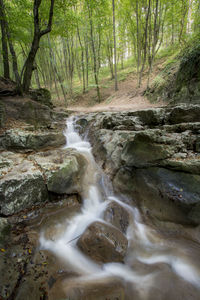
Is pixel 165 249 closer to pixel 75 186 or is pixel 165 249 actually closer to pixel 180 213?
pixel 180 213

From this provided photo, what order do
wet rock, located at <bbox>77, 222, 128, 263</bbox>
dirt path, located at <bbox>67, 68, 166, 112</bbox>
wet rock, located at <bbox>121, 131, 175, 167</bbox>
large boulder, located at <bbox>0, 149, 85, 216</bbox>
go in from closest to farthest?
1. wet rock, located at <bbox>77, 222, 128, 263</bbox>
2. large boulder, located at <bbox>0, 149, 85, 216</bbox>
3. wet rock, located at <bbox>121, 131, 175, 167</bbox>
4. dirt path, located at <bbox>67, 68, 166, 112</bbox>

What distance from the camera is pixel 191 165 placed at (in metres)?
3.61

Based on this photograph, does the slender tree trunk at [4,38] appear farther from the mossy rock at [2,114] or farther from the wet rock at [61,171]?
the wet rock at [61,171]

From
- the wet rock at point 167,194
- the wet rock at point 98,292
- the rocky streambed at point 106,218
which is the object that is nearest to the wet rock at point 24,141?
the rocky streambed at point 106,218

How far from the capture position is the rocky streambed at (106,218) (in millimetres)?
2469

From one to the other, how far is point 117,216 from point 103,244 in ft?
3.27

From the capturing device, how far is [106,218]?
388 cm

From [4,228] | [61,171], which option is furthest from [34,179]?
[4,228]

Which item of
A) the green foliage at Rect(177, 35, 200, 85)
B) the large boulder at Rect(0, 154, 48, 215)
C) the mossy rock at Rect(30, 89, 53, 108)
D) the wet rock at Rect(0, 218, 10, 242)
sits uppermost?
the green foliage at Rect(177, 35, 200, 85)

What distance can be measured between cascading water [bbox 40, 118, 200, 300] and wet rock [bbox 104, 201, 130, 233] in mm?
126

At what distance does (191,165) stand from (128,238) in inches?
95.0

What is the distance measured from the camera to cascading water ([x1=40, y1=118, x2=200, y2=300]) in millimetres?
2682

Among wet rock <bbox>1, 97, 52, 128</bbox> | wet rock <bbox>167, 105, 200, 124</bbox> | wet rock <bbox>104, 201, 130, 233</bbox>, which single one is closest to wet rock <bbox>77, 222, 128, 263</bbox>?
wet rock <bbox>104, 201, 130, 233</bbox>

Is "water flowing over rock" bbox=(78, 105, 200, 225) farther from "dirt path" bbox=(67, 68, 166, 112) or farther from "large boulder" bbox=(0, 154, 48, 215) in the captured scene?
"dirt path" bbox=(67, 68, 166, 112)
